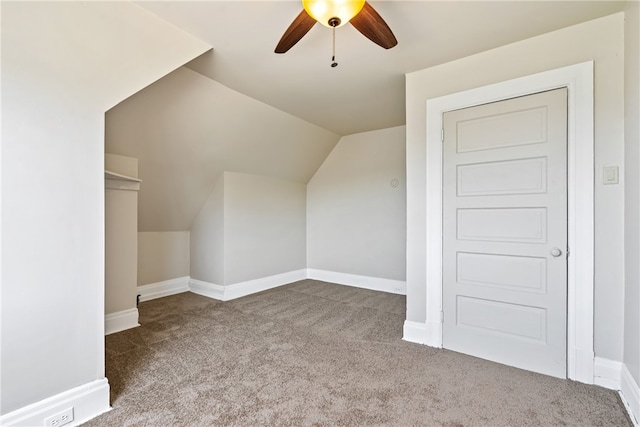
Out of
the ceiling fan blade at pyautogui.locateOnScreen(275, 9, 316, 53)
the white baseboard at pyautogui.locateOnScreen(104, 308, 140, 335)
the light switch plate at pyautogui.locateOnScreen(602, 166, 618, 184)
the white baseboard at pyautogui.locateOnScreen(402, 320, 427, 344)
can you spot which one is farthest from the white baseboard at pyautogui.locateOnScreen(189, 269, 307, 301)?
the light switch plate at pyautogui.locateOnScreen(602, 166, 618, 184)

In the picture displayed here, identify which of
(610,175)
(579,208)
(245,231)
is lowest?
(245,231)

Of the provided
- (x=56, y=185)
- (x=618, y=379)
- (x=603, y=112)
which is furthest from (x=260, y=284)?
(x=603, y=112)

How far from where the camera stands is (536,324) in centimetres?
210

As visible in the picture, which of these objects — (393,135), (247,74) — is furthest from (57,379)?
(393,135)

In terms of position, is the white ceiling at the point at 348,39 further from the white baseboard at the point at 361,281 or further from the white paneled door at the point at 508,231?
the white baseboard at the point at 361,281

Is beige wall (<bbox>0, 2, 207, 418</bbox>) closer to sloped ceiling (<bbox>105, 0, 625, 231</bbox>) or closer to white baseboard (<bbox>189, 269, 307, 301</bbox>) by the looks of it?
sloped ceiling (<bbox>105, 0, 625, 231</bbox>)

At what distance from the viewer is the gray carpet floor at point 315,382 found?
161 cm

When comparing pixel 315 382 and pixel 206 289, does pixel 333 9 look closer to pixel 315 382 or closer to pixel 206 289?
pixel 315 382

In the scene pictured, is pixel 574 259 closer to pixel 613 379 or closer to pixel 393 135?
pixel 613 379

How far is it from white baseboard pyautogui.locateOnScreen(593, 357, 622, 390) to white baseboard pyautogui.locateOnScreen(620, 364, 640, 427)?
29mm

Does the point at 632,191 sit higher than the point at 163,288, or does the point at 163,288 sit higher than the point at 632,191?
the point at 632,191

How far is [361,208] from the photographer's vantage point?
457 centimetres

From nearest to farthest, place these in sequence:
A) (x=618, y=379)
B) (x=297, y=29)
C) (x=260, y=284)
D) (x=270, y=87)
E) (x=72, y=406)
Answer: (x=72, y=406) < (x=297, y=29) < (x=618, y=379) < (x=270, y=87) < (x=260, y=284)

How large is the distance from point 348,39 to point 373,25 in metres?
0.54
